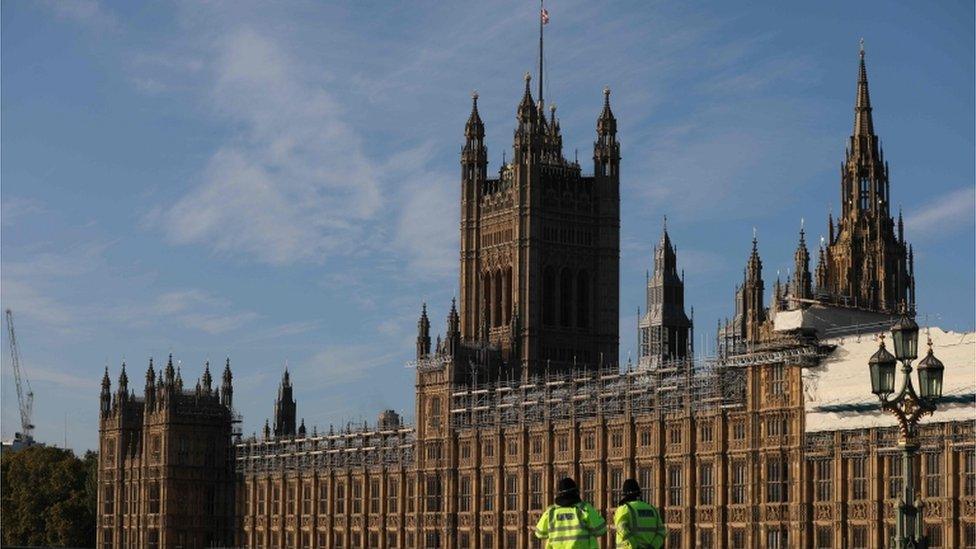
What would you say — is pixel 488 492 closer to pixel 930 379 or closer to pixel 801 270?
pixel 801 270

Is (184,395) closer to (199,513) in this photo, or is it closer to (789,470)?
(199,513)

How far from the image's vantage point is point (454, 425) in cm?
14938

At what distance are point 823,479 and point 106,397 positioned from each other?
104986mm

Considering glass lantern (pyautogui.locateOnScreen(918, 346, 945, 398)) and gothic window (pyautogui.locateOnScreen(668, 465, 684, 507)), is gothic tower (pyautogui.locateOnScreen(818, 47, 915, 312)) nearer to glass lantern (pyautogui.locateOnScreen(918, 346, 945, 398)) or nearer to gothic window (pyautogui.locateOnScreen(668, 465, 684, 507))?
gothic window (pyautogui.locateOnScreen(668, 465, 684, 507))

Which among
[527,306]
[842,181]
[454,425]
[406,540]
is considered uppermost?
[842,181]

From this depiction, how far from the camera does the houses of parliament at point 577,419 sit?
4257 inches

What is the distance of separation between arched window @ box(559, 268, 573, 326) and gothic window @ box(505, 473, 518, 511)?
29065 millimetres

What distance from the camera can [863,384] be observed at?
106m

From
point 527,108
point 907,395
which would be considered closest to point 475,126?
point 527,108

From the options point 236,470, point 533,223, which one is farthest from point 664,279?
point 236,470

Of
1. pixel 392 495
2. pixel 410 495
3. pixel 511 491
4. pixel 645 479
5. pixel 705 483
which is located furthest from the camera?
pixel 392 495

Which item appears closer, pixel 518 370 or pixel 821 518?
pixel 821 518

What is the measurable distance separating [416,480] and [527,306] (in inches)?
817

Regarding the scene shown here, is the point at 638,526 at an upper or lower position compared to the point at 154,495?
upper
